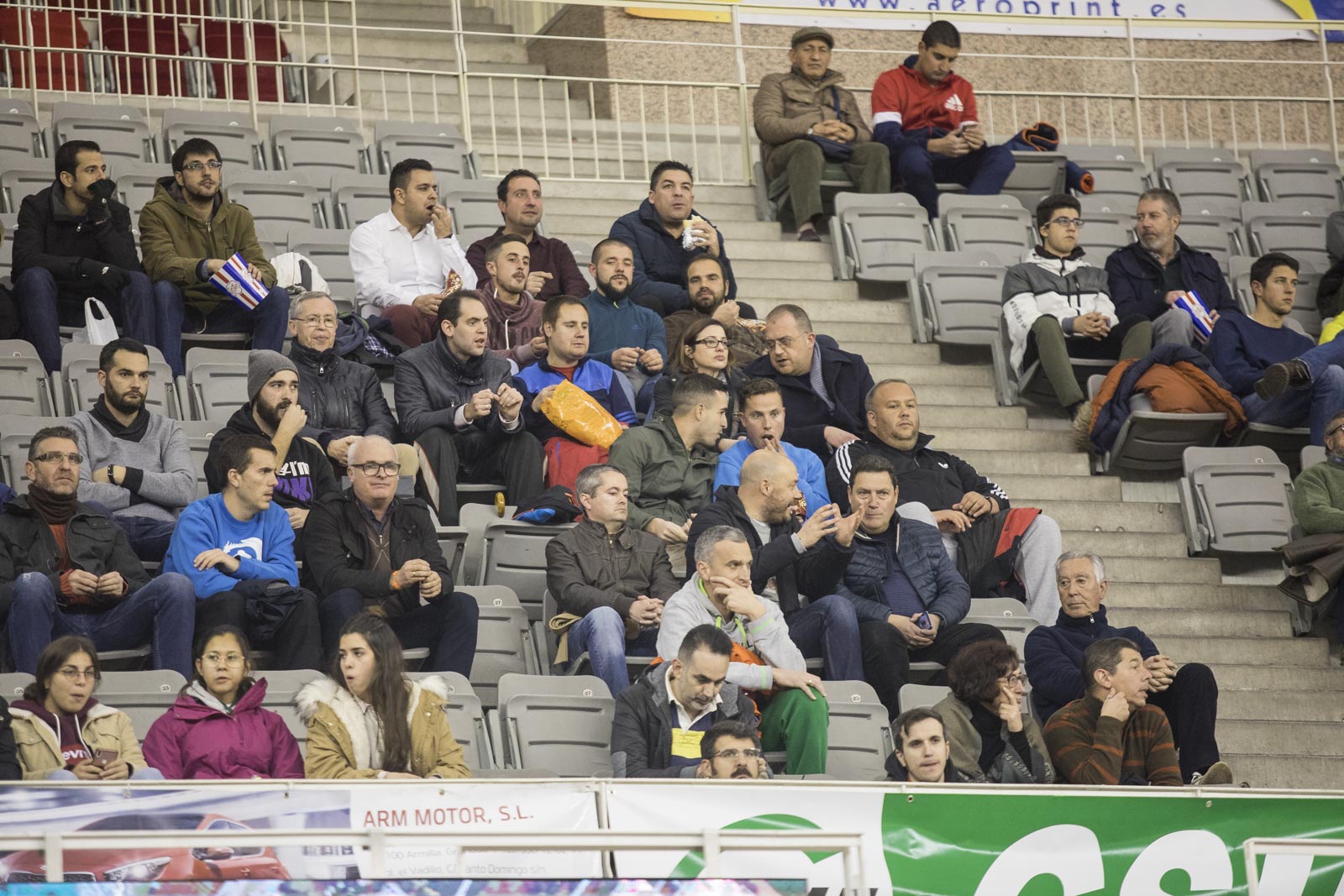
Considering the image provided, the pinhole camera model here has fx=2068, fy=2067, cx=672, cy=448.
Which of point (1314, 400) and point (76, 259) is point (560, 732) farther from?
point (1314, 400)

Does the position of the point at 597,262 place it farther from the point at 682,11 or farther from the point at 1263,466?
the point at 682,11

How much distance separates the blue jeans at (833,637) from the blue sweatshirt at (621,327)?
1.89 m

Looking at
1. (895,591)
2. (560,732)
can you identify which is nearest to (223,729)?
(560,732)

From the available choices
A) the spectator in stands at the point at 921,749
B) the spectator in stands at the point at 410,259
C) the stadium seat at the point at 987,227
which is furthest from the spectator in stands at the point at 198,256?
the stadium seat at the point at 987,227

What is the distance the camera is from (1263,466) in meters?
8.43

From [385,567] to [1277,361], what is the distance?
4321mm

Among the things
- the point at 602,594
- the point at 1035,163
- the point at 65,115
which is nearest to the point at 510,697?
the point at 602,594

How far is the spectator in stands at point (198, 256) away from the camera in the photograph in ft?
26.8

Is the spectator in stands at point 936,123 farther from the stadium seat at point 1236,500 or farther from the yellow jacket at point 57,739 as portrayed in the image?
the yellow jacket at point 57,739

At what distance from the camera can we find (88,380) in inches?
302

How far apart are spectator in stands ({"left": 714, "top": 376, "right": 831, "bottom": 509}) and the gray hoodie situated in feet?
3.21

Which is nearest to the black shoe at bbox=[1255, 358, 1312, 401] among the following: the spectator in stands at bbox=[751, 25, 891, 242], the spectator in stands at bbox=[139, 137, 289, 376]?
the spectator in stands at bbox=[751, 25, 891, 242]

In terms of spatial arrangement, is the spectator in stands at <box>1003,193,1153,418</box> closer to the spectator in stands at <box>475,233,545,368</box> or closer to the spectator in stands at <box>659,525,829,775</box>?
the spectator in stands at <box>475,233,545,368</box>

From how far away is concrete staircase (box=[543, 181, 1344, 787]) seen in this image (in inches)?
298
